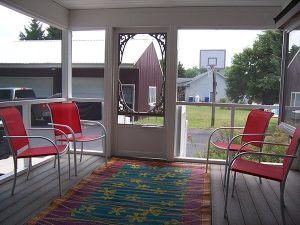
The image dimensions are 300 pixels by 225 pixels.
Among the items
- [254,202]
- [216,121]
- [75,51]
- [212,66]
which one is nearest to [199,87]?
[212,66]

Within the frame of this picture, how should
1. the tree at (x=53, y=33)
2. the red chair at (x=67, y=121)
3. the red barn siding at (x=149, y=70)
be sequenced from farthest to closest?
1. the red barn siding at (x=149, y=70)
2. the tree at (x=53, y=33)
3. the red chair at (x=67, y=121)

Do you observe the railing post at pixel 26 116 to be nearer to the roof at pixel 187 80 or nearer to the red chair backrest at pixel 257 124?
the roof at pixel 187 80

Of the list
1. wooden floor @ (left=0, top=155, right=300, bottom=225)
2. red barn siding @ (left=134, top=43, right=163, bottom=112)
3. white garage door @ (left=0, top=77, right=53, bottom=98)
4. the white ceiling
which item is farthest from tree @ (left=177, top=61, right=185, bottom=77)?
white garage door @ (left=0, top=77, right=53, bottom=98)

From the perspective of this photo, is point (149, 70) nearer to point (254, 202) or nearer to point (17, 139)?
point (17, 139)

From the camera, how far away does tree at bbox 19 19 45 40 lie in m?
4.02

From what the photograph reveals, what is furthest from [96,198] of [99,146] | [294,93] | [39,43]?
[294,93]

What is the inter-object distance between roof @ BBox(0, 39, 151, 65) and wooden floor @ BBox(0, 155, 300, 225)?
5.27 ft

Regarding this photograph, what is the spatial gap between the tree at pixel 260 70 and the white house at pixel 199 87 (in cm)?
18

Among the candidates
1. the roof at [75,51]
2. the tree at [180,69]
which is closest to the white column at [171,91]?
the tree at [180,69]

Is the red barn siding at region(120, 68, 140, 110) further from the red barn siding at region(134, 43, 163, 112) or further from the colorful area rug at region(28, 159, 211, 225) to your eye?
the colorful area rug at region(28, 159, 211, 225)

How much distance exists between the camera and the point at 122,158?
4.91 m

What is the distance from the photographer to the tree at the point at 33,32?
4.02 m

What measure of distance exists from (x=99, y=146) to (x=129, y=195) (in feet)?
6.82

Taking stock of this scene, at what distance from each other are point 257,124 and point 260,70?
1090mm
